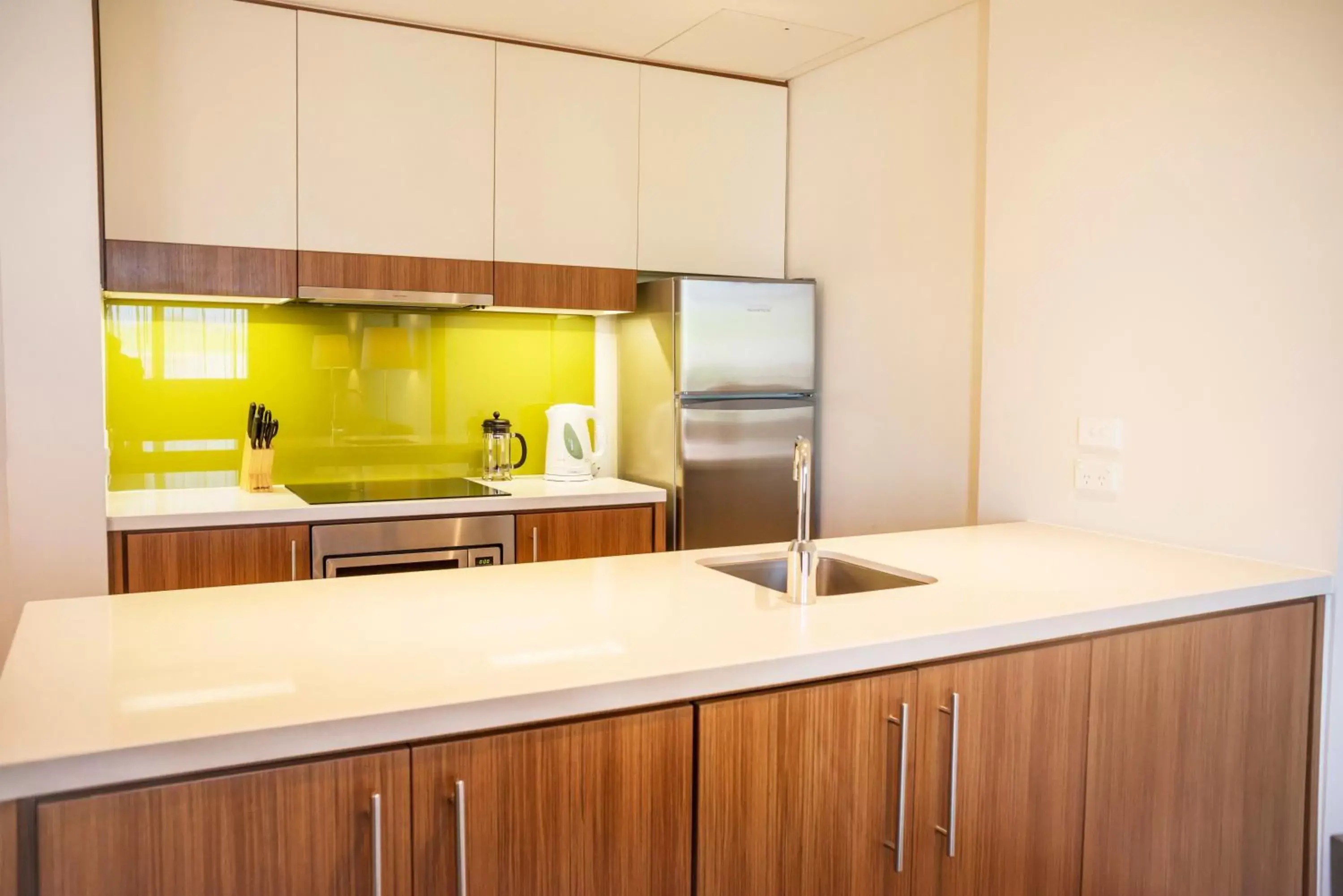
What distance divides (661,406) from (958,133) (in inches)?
51.7

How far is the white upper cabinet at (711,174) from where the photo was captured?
3674 mm

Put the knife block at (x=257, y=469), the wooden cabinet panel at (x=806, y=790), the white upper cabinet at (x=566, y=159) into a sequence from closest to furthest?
1. the wooden cabinet panel at (x=806, y=790)
2. the knife block at (x=257, y=469)
3. the white upper cabinet at (x=566, y=159)

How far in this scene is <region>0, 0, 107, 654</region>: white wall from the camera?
8.25 feet

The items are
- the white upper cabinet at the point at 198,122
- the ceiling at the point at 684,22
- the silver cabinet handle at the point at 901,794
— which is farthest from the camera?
the ceiling at the point at 684,22

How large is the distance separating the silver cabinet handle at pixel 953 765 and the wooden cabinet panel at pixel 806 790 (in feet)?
0.24

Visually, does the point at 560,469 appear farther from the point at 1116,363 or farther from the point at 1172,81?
the point at 1172,81

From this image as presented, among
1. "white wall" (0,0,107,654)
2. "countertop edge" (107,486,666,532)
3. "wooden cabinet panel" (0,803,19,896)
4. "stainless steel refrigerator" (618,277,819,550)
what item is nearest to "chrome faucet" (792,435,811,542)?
"wooden cabinet panel" (0,803,19,896)

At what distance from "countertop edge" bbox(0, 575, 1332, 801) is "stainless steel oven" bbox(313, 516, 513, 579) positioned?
1.70 m

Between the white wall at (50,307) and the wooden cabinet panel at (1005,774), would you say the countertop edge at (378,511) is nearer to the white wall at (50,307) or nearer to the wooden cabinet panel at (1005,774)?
the white wall at (50,307)

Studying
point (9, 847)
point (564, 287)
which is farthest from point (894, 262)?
point (9, 847)

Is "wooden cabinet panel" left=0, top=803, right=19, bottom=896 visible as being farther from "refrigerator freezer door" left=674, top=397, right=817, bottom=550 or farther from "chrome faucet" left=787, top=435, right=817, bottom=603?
"refrigerator freezer door" left=674, top=397, right=817, bottom=550

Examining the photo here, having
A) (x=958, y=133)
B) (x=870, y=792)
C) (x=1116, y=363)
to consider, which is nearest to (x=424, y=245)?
(x=958, y=133)

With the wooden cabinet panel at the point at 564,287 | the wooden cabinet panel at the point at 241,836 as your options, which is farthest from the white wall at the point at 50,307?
the wooden cabinet panel at the point at 241,836

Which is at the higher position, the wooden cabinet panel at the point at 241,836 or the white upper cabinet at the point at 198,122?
the white upper cabinet at the point at 198,122
